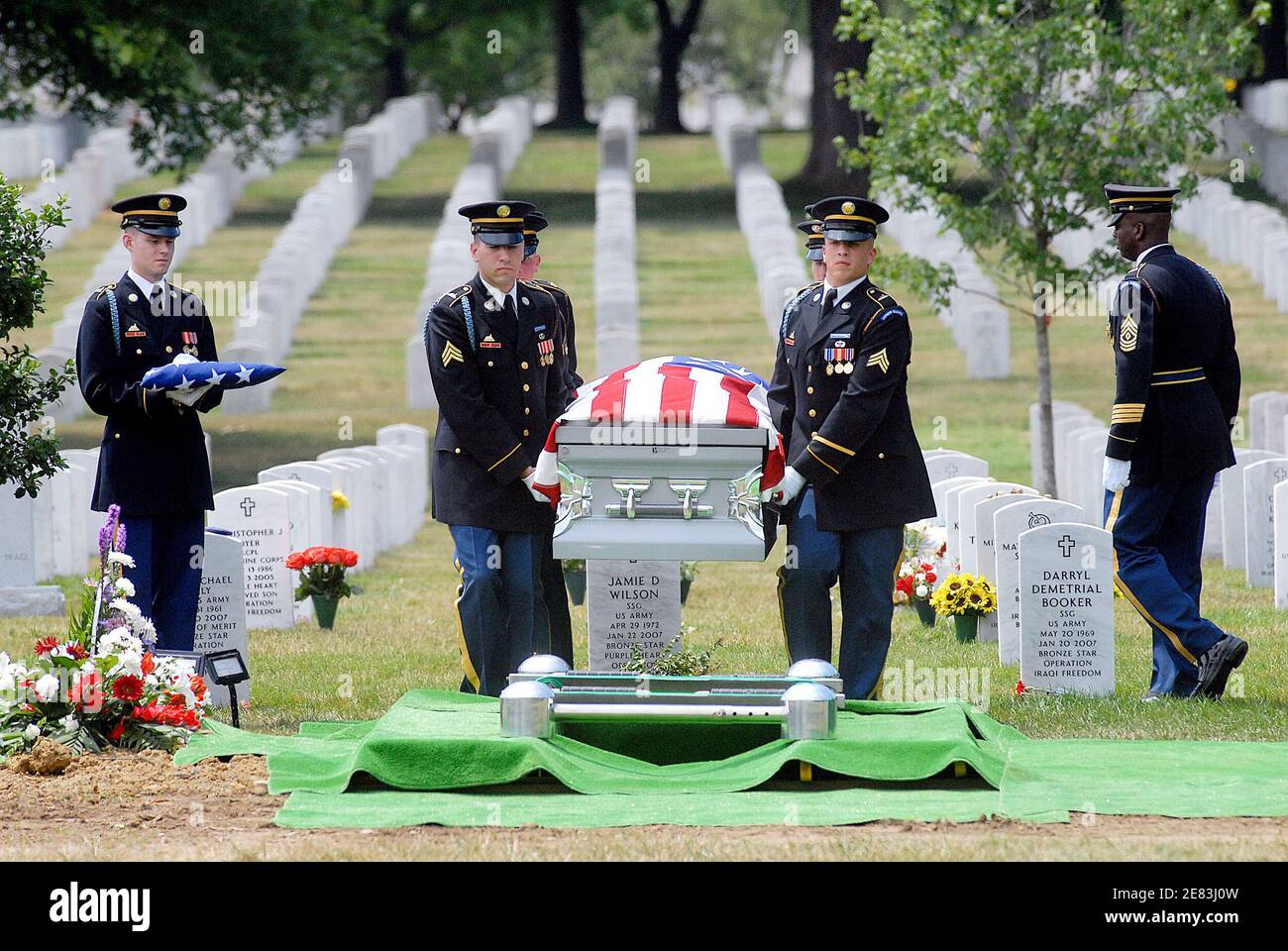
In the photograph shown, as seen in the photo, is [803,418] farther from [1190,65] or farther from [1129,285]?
[1190,65]

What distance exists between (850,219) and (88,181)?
2822cm

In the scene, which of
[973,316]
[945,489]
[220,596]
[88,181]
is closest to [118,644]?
[220,596]

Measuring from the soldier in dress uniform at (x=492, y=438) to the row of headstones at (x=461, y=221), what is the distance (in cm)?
479

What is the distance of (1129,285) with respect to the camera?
842 centimetres

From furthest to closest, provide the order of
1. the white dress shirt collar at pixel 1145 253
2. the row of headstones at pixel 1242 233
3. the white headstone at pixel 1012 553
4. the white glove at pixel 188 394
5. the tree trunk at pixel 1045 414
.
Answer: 1. the row of headstones at pixel 1242 233
2. the tree trunk at pixel 1045 414
3. the white headstone at pixel 1012 553
4. the white dress shirt collar at pixel 1145 253
5. the white glove at pixel 188 394

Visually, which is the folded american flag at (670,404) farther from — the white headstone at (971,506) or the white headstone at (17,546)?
the white headstone at (17,546)

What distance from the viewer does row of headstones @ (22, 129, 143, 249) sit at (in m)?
31.9

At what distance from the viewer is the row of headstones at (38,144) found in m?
37.7

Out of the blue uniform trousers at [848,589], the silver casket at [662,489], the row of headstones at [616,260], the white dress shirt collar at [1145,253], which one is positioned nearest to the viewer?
the silver casket at [662,489]

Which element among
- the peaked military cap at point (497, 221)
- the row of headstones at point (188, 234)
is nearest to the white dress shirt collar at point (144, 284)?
the peaked military cap at point (497, 221)

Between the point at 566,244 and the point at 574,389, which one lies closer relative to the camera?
the point at 574,389

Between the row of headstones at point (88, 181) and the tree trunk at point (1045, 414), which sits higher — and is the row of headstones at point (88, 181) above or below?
above

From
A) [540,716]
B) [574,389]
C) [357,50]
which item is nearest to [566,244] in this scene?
[357,50]

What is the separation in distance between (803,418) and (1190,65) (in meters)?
8.68
